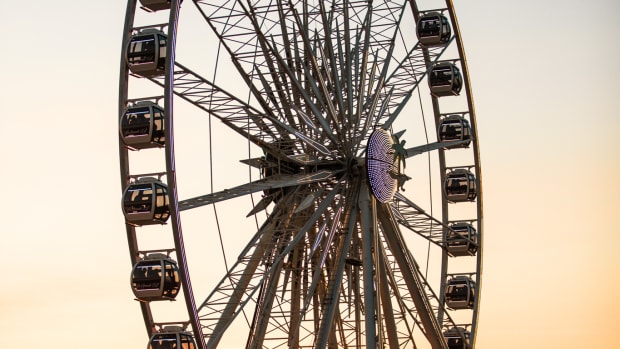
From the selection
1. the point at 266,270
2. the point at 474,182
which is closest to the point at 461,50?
the point at 474,182

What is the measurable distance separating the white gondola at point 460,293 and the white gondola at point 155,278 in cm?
1296

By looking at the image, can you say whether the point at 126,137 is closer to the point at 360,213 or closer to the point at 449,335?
the point at 360,213

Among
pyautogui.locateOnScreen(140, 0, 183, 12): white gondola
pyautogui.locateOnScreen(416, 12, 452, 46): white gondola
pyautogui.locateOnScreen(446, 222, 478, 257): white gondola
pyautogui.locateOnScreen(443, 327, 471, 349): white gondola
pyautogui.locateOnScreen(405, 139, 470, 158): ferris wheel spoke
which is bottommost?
pyautogui.locateOnScreen(443, 327, 471, 349): white gondola

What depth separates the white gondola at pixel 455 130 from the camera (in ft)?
165

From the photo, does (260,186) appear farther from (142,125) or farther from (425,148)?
(425,148)

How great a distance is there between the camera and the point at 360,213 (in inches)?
1737

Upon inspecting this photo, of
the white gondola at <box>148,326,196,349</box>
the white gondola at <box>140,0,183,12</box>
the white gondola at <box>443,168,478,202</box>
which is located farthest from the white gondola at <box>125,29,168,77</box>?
the white gondola at <box>443,168,478,202</box>

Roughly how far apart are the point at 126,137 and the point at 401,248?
8.76m

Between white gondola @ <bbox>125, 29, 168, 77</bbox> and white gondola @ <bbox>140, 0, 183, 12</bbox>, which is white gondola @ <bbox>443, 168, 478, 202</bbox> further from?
white gondola @ <bbox>140, 0, 183, 12</bbox>

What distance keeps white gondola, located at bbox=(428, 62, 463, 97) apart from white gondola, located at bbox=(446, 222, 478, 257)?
12.6ft

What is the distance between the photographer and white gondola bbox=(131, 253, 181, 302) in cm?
3881

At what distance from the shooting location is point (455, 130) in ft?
165

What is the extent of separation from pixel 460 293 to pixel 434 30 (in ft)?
24.6

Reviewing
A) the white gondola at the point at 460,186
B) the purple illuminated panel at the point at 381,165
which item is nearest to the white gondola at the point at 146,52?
the purple illuminated panel at the point at 381,165
